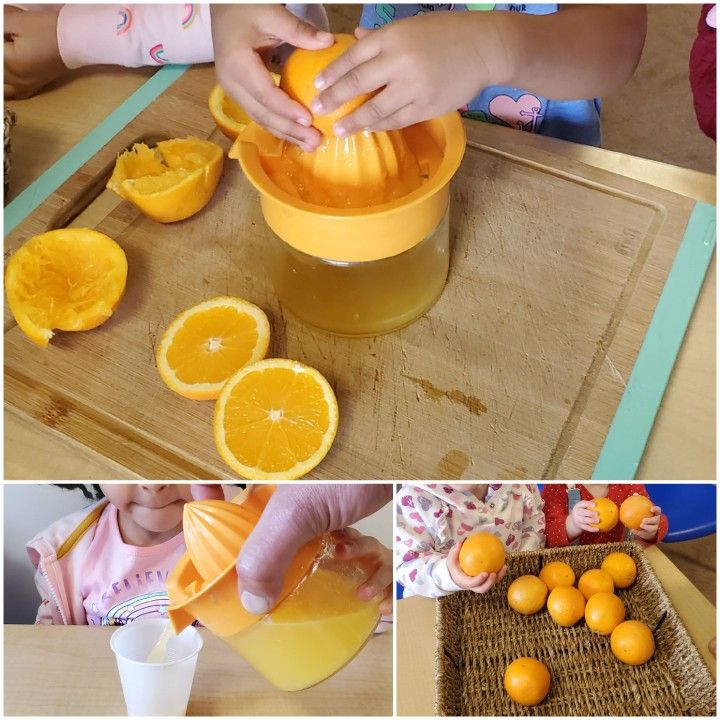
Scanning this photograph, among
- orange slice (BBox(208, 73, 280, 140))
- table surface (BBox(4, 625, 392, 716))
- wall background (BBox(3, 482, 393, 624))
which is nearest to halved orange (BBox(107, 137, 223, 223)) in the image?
orange slice (BBox(208, 73, 280, 140))

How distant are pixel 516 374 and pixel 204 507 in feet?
0.92

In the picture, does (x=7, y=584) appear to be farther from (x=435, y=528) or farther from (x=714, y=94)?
(x=714, y=94)

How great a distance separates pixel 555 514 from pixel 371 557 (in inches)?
13.1

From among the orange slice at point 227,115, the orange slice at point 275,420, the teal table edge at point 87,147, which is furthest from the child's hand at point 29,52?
the orange slice at point 275,420

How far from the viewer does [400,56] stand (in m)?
0.52

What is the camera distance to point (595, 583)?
693mm

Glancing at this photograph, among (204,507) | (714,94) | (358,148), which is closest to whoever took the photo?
(204,507)

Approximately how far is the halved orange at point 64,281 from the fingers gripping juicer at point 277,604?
0.23 m

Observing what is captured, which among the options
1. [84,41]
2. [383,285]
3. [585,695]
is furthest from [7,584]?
[84,41]

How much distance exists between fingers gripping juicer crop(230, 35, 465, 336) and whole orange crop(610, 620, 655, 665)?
311 millimetres

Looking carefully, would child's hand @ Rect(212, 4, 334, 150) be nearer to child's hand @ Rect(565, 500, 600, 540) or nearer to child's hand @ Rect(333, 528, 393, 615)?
child's hand @ Rect(333, 528, 393, 615)

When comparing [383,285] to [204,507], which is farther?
[383,285]

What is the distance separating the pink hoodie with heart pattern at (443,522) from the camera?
2.10ft

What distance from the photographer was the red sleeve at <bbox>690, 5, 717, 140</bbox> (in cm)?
88
